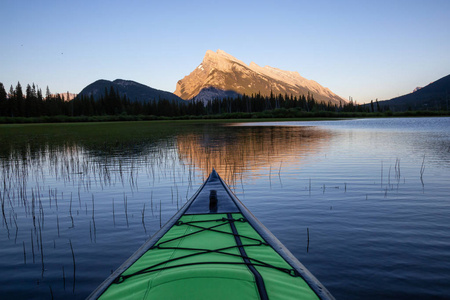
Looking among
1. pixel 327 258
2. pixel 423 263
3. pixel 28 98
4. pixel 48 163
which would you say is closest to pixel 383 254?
pixel 423 263

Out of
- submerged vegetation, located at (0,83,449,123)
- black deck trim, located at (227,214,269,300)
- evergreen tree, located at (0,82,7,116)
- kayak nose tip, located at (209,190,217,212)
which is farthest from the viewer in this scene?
submerged vegetation, located at (0,83,449,123)

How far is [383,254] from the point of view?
599cm

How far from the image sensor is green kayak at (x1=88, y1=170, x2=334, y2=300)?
3.41 m

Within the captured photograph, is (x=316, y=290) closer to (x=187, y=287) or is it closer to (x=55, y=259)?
(x=187, y=287)

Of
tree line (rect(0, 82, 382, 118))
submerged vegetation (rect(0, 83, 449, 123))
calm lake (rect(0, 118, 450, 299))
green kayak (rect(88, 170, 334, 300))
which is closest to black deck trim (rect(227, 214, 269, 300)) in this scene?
green kayak (rect(88, 170, 334, 300))

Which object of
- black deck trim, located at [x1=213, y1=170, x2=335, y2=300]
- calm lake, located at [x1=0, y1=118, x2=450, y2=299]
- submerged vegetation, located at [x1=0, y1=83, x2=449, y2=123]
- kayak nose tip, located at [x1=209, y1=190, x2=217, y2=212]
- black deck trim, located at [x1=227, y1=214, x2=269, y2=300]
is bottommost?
calm lake, located at [x1=0, y1=118, x2=450, y2=299]

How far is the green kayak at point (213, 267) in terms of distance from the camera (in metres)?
3.41

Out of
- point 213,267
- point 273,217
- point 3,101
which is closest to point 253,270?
point 213,267

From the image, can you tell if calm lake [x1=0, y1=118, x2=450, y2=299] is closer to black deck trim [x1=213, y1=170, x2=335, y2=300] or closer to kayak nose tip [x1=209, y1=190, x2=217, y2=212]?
black deck trim [x1=213, y1=170, x2=335, y2=300]

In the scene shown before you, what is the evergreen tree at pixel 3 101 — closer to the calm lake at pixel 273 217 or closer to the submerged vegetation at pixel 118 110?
the submerged vegetation at pixel 118 110

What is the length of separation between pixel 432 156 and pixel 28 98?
13230cm

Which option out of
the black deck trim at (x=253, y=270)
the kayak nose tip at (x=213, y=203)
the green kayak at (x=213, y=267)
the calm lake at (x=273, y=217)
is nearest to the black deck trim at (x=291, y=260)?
the green kayak at (x=213, y=267)

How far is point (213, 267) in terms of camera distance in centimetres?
390

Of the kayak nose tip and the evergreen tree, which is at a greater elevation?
the evergreen tree
